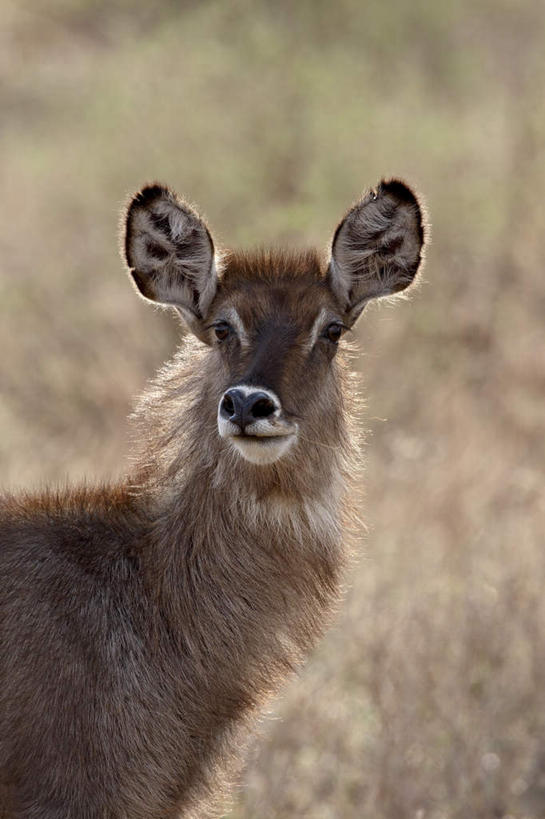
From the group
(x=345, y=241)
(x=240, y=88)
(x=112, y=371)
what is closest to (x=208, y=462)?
(x=345, y=241)

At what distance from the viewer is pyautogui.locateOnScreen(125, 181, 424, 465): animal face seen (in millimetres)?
5293

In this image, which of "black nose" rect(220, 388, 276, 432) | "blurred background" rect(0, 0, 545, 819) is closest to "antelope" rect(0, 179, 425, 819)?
"black nose" rect(220, 388, 276, 432)

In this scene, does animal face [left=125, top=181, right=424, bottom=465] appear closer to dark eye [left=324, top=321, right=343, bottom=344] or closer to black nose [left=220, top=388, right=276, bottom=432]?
dark eye [left=324, top=321, right=343, bottom=344]

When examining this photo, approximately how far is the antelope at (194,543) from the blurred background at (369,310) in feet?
5.82

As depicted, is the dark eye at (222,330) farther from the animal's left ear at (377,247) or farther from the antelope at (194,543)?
the animal's left ear at (377,247)

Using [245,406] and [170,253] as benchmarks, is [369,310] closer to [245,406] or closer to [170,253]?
[170,253]

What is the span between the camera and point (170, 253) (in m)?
5.63

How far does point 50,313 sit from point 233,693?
11183mm

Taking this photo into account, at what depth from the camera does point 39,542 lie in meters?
5.20

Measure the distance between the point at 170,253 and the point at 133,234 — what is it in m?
0.17

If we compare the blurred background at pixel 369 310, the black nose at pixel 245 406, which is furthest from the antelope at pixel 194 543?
the blurred background at pixel 369 310

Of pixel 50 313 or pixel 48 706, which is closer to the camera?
pixel 48 706

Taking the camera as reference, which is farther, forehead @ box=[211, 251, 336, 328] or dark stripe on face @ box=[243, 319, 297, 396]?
forehead @ box=[211, 251, 336, 328]

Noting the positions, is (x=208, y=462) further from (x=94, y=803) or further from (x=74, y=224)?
(x=74, y=224)
